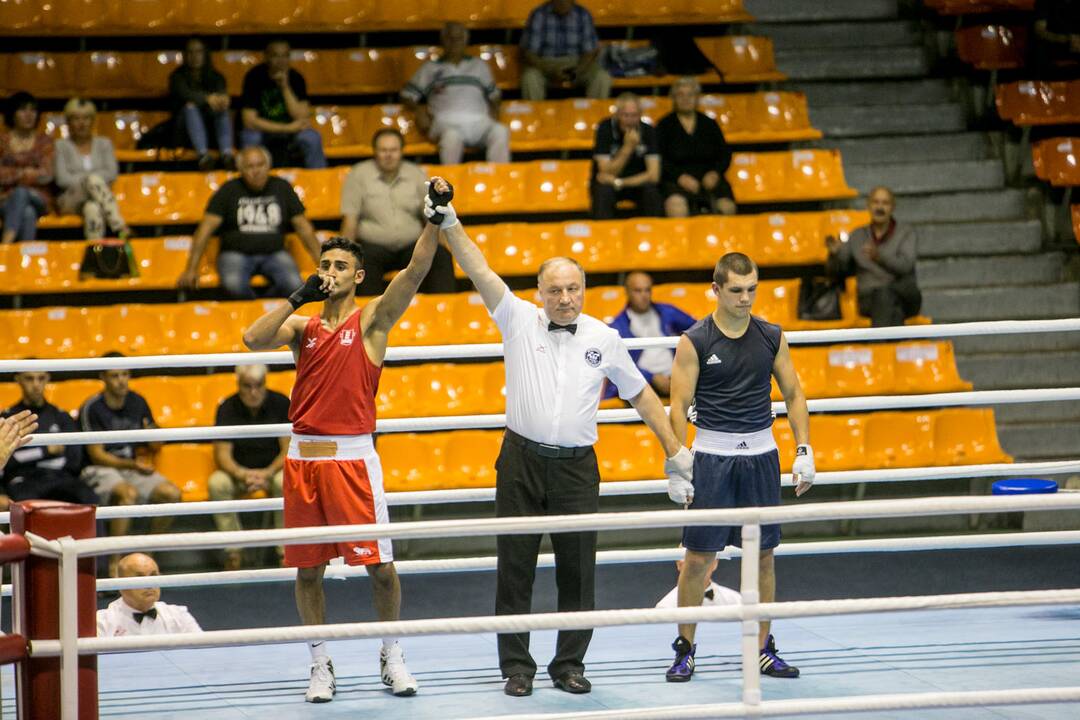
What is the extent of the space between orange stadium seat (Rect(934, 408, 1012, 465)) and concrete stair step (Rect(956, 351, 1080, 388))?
76cm

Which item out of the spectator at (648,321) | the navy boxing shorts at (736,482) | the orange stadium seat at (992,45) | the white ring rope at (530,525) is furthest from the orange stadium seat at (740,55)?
the white ring rope at (530,525)

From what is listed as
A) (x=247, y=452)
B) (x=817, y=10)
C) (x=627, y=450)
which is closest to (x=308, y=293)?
(x=247, y=452)

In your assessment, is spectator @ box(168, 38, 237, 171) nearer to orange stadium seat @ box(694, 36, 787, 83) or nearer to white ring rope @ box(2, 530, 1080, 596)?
orange stadium seat @ box(694, 36, 787, 83)

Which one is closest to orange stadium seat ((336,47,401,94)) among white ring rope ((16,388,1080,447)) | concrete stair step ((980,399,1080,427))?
concrete stair step ((980,399,1080,427))

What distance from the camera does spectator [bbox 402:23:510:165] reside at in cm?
1112

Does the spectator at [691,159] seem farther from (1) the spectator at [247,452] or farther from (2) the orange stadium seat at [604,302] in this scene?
(1) the spectator at [247,452]

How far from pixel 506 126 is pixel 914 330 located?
5.83 metres

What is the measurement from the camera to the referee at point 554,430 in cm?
536

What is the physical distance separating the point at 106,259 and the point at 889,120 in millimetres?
6247

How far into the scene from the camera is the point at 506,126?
11633 mm

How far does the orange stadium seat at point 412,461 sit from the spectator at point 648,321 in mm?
1292

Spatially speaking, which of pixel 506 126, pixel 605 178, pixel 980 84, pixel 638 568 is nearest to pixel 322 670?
pixel 638 568

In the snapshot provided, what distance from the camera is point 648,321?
9312mm

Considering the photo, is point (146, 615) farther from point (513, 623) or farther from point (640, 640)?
point (513, 623)
